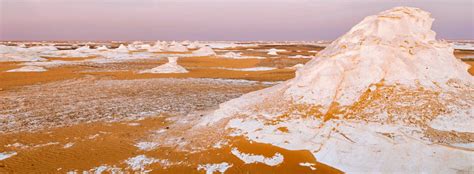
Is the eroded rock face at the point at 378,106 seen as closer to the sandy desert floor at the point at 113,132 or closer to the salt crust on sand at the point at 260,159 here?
the salt crust on sand at the point at 260,159

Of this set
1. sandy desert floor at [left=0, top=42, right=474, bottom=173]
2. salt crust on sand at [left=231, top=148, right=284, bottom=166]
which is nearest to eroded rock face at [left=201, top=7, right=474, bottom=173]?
salt crust on sand at [left=231, top=148, right=284, bottom=166]

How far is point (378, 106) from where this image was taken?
10039 millimetres

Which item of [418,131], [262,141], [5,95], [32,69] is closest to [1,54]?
[32,69]

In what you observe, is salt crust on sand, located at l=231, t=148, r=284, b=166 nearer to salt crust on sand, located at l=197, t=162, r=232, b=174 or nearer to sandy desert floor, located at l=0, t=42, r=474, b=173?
sandy desert floor, located at l=0, t=42, r=474, b=173

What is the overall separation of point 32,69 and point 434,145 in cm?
4085

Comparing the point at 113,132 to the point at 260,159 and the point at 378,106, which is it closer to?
the point at 260,159

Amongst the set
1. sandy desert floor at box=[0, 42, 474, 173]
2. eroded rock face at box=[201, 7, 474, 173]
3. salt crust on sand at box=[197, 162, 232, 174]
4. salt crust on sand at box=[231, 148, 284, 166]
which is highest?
eroded rock face at box=[201, 7, 474, 173]

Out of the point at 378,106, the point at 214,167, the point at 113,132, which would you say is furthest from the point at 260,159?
the point at 113,132

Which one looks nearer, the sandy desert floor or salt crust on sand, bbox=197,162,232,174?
salt crust on sand, bbox=197,162,232,174

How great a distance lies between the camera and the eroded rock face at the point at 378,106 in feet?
28.1

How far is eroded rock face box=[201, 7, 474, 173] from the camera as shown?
8562mm

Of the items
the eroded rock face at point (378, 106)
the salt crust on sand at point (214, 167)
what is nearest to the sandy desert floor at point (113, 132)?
the salt crust on sand at point (214, 167)

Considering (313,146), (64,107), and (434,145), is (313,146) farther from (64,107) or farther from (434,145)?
(64,107)

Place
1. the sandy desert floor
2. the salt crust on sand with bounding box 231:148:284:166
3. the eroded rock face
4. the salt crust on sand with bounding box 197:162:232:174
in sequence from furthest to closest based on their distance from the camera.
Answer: the sandy desert floor < the salt crust on sand with bounding box 231:148:284:166 < the salt crust on sand with bounding box 197:162:232:174 < the eroded rock face
